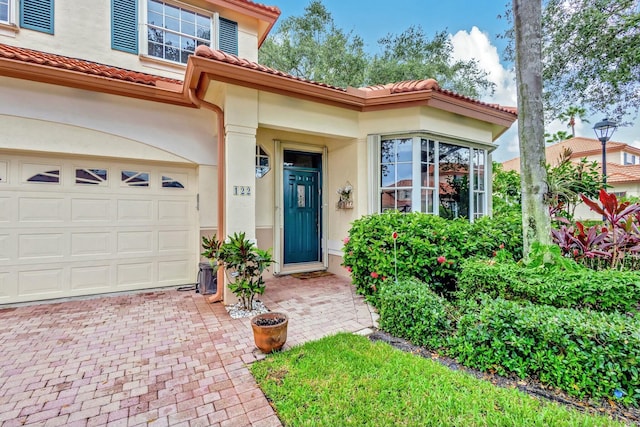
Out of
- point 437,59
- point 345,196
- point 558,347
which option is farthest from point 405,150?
point 437,59

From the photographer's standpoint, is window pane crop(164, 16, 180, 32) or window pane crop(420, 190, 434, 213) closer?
window pane crop(420, 190, 434, 213)

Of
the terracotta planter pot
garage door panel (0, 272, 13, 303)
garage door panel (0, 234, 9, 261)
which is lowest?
the terracotta planter pot

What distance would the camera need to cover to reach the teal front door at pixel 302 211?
7031 millimetres

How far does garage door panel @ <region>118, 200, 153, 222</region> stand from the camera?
17.9 ft

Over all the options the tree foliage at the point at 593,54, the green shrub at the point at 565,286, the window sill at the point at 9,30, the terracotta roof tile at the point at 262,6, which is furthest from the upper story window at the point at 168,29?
the tree foliage at the point at 593,54

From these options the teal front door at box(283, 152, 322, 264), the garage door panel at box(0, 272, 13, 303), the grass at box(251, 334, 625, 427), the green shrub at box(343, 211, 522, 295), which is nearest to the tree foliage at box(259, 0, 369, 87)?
the teal front door at box(283, 152, 322, 264)

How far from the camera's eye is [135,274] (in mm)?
5559

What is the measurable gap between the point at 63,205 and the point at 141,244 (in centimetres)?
138

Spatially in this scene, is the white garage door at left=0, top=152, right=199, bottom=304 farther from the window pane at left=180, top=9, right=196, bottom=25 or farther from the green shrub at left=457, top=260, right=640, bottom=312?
the green shrub at left=457, top=260, right=640, bottom=312

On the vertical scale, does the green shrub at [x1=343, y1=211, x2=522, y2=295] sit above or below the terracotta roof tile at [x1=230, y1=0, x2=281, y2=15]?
below

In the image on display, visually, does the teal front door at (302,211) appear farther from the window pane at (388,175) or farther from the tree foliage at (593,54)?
the tree foliage at (593,54)

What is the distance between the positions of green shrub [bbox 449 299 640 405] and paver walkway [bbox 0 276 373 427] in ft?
4.96

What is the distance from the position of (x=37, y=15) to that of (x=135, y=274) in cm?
550

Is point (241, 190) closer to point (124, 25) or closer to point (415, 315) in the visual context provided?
point (415, 315)
